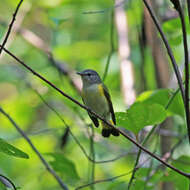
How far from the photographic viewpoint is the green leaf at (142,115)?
185 centimetres

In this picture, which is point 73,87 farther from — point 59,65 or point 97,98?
point 97,98

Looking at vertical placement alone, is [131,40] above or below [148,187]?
above

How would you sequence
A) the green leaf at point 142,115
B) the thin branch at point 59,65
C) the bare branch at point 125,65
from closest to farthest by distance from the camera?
the green leaf at point 142,115 → the bare branch at point 125,65 → the thin branch at point 59,65

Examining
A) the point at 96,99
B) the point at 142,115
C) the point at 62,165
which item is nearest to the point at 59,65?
the point at 96,99

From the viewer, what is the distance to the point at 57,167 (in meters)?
2.37

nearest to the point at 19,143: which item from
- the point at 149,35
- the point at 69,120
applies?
the point at 69,120

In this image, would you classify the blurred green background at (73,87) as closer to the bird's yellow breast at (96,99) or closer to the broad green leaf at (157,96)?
the bird's yellow breast at (96,99)

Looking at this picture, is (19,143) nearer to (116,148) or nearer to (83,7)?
(116,148)

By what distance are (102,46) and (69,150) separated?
138 cm

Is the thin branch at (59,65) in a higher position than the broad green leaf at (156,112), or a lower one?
higher

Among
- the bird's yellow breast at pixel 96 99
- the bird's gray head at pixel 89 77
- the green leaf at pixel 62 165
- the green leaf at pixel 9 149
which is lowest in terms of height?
the green leaf at pixel 62 165

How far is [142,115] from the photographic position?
6.17 ft

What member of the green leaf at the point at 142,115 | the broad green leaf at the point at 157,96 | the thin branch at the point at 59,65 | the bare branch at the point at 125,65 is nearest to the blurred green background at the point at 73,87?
the thin branch at the point at 59,65

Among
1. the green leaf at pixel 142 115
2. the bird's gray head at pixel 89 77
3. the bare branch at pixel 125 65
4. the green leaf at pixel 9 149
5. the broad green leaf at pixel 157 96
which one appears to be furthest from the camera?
the bird's gray head at pixel 89 77
